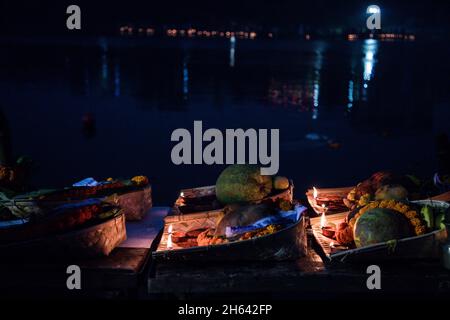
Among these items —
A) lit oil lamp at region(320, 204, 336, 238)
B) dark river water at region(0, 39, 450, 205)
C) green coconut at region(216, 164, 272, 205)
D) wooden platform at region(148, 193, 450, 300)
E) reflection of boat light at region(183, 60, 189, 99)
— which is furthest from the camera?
reflection of boat light at region(183, 60, 189, 99)

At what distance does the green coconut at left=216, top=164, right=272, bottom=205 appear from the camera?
6730mm

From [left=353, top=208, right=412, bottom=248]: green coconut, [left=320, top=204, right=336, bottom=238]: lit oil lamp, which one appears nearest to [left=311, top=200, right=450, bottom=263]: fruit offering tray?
[left=353, top=208, right=412, bottom=248]: green coconut

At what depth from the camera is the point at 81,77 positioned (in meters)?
54.7

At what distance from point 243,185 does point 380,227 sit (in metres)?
1.78

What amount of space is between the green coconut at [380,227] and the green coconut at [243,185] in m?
1.50

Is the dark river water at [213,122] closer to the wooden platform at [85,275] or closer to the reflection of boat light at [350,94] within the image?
the reflection of boat light at [350,94]

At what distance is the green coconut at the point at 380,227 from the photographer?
530cm

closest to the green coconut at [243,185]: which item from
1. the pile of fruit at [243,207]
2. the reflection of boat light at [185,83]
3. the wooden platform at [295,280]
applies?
the pile of fruit at [243,207]

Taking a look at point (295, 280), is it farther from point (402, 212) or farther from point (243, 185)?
point (243, 185)

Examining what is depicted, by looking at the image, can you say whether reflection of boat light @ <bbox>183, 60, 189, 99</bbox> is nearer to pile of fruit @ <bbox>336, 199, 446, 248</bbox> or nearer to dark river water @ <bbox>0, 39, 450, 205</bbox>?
dark river water @ <bbox>0, 39, 450, 205</bbox>

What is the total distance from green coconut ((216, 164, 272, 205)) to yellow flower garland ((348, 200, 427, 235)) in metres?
1.22

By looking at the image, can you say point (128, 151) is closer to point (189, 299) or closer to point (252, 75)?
point (189, 299)

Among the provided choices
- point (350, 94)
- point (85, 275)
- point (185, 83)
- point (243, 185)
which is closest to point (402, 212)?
point (243, 185)
